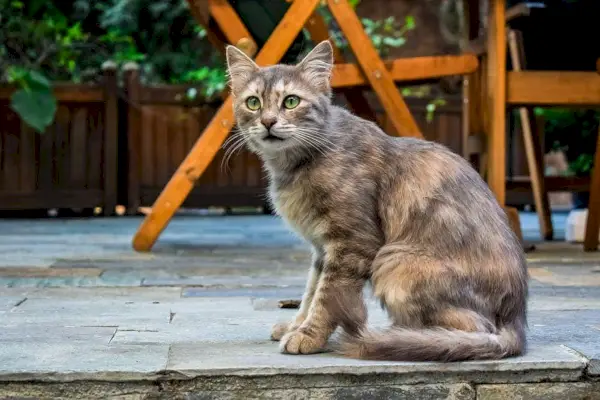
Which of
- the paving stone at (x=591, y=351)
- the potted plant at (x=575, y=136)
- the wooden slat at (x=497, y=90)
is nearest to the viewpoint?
the paving stone at (x=591, y=351)

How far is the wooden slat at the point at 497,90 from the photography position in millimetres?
3068

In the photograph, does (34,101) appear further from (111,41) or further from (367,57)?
(367,57)

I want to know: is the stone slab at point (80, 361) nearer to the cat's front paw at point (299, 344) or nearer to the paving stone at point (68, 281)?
the cat's front paw at point (299, 344)

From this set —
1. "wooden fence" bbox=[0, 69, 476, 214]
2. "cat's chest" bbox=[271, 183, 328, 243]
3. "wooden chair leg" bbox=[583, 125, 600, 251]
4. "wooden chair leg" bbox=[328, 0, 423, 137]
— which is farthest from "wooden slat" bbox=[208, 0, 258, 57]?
"wooden fence" bbox=[0, 69, 476, 214]

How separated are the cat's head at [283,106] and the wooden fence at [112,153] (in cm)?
441

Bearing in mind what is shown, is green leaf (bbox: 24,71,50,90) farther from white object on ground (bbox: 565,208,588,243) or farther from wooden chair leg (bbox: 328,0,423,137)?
white object on ground (bbox: 565,208,588,243)

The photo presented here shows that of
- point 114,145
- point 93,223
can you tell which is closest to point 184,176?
point 93,223

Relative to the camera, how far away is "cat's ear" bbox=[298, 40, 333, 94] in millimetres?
1792

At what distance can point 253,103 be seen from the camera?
5.68 ft

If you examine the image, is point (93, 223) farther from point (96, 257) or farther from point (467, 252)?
point (467, 252)

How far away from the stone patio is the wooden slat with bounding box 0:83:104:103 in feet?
10.3

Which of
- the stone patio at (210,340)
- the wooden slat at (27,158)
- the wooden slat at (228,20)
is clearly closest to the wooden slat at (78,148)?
the wooden slat at (27,158)

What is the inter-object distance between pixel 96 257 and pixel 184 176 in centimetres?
49

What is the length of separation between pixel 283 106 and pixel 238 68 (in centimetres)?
23
